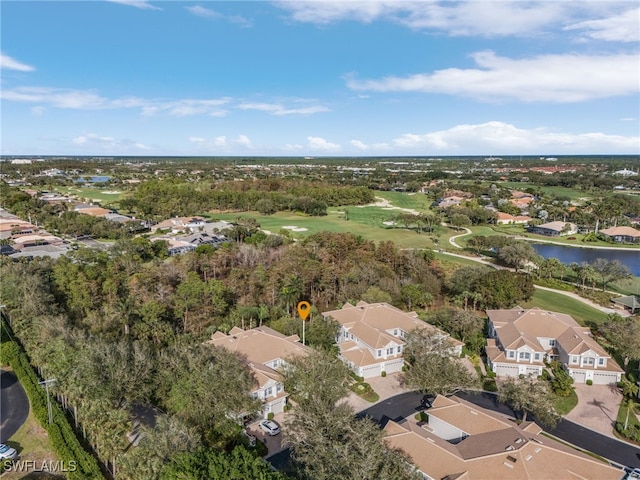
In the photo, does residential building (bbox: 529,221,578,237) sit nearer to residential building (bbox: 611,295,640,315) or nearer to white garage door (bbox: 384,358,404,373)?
residential building (bbox: 611,295,640,315)

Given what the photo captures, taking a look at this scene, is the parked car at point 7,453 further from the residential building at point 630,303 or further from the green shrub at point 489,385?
the residential building at point 630,303

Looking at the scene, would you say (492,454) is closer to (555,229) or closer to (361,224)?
(361,224)

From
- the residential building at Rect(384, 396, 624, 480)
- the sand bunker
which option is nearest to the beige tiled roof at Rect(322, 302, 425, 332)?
the residential building at Rect(384, 396, 624, 480)

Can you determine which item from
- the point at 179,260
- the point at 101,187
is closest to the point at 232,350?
the point at 179,260

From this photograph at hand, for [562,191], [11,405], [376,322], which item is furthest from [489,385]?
[562,191]

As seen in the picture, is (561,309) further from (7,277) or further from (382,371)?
(7,277)

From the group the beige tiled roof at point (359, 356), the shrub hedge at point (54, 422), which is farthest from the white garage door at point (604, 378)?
the shrub hedge at point (54, 422)
